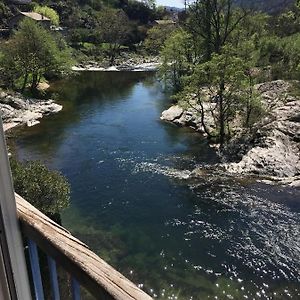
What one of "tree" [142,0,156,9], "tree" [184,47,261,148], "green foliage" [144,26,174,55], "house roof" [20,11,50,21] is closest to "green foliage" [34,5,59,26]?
"house roof" [20,11,50,21]

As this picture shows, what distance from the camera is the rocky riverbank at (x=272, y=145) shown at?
14977 millimetres

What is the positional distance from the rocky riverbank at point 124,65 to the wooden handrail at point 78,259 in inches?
1515

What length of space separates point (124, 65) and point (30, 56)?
56.4ft

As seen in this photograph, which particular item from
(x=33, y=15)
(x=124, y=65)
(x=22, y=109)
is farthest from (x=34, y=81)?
(x=33, y=15)

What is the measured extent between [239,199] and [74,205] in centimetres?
539

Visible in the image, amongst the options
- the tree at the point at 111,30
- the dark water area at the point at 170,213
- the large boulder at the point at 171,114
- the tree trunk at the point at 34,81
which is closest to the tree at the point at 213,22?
the large boulder at the point at 171,114

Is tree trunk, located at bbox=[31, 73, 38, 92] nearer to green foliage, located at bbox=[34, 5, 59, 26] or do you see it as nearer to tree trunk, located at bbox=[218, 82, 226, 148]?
tree trunk, located at bbox=[218, 82, 226, 148]

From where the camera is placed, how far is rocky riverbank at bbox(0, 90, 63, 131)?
21.6 metres

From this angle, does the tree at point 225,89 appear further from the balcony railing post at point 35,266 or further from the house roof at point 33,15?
the house roof at point 33,15

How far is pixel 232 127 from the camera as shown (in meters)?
19.9

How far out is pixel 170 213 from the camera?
1209 cm

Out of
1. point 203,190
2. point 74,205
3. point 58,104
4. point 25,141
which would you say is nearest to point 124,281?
point 74,205

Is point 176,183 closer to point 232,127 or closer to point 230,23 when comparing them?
point 232,127

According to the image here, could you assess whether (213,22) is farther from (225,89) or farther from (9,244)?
(9,244)
